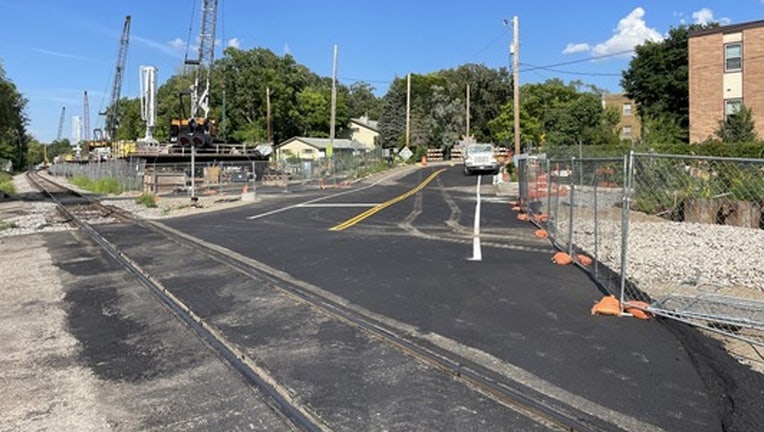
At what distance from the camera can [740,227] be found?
15.4 m

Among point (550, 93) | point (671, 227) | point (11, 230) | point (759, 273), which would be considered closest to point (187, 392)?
point (759, 273)

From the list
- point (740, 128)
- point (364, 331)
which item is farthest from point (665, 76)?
point (364, 331)

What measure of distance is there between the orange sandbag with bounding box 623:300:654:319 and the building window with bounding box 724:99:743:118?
3257 cm

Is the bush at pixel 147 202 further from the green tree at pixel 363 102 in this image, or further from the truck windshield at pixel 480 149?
the green tree at pixel 363 102

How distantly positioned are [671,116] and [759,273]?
39786 mm

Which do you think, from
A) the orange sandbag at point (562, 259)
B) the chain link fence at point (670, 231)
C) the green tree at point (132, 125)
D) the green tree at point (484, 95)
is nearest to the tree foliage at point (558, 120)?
the green tree at point (484, 95)

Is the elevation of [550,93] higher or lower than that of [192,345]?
higher

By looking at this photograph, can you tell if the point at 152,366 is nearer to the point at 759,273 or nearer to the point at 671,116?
the point at 759,273

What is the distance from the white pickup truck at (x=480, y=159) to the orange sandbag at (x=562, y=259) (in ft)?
117

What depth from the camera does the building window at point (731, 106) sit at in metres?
35.1

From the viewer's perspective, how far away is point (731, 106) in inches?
1421

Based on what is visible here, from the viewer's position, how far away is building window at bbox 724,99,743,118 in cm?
3506

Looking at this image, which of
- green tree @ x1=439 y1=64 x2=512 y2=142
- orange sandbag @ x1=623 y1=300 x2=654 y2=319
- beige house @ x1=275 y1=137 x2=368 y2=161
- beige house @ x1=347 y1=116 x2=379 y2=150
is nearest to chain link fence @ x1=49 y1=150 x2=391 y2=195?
beige house @ x1=275 y1=137 x2=368 y2=161

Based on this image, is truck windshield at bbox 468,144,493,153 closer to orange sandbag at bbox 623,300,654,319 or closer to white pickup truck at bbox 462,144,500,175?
white pickup truck at bbox 462,144,500,175
